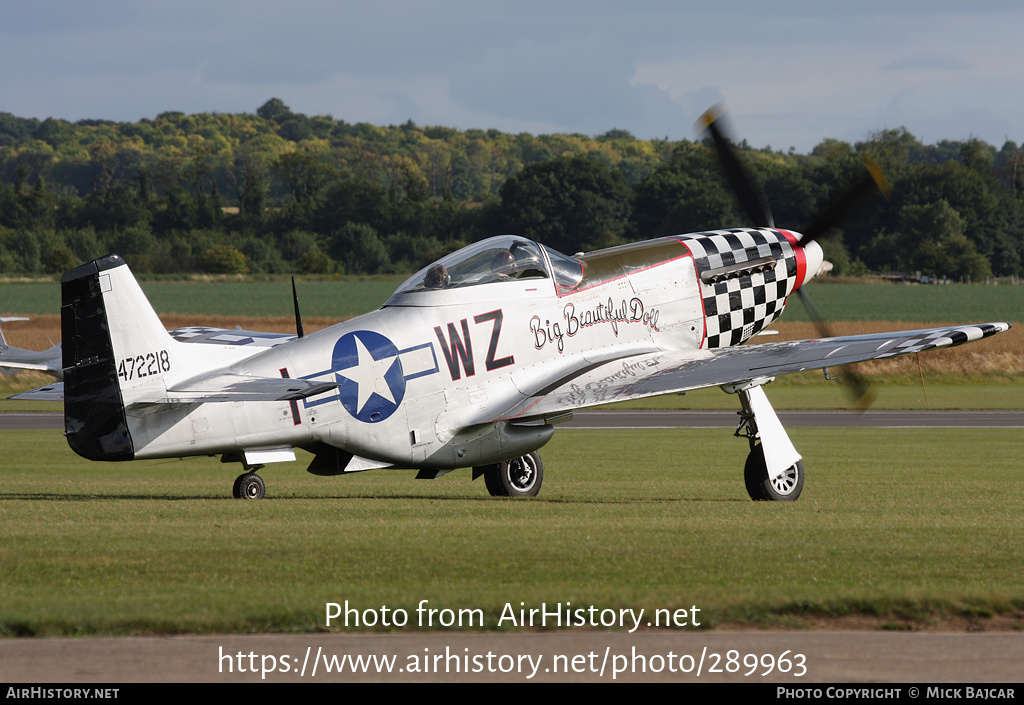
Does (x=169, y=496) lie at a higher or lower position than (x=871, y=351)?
lower

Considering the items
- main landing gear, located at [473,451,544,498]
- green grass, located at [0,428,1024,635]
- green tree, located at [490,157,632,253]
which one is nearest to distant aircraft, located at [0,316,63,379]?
green grass, located at [0,428,1024,635]

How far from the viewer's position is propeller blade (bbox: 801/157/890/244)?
54.4 ft

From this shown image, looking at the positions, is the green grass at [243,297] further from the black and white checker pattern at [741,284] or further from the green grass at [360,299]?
the black and white checker pattern at [741,284]

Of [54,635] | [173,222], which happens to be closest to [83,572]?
[54,635]

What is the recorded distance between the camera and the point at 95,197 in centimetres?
14562

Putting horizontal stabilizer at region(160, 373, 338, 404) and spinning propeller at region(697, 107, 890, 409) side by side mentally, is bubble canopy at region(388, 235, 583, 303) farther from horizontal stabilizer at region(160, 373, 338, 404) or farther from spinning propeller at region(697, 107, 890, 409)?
spinning propeller at region(697, 107, 890, 409)

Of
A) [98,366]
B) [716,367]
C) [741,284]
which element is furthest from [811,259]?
[98,366]

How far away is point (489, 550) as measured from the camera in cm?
988

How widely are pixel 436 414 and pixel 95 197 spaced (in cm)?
14197

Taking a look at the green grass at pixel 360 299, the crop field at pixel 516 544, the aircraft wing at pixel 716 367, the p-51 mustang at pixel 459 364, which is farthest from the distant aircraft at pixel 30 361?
the green grass at pixel 360 299

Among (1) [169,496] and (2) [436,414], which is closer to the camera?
(2) [436,414]

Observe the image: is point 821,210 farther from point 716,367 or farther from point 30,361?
point 30,361

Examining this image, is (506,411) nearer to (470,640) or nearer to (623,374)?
(623,374)

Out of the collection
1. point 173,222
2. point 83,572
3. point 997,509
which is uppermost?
point 173,222
